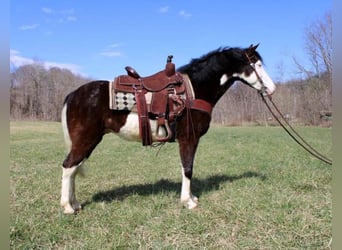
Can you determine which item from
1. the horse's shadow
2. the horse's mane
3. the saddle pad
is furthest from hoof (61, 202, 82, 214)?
the horse's mane

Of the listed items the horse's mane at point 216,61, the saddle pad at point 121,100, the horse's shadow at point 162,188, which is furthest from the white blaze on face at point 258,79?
the horse's shadow at point 162,188

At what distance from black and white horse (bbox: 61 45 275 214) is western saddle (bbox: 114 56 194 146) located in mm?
146

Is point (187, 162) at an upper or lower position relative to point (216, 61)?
lower

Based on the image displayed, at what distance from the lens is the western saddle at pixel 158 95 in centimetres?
407

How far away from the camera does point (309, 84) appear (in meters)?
35.2

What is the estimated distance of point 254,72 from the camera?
4586 millimetres

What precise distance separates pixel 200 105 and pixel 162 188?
1841mm

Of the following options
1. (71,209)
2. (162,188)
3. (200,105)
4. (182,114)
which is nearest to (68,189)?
(71,209)

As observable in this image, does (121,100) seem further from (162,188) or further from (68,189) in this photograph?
(162,188)

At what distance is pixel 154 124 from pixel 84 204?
5.54ft

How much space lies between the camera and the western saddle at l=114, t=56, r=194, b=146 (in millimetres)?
4074

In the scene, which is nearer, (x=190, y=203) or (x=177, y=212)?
(x=177, y=212)

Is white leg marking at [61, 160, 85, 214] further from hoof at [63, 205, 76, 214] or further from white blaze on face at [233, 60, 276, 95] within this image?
white blaze on face at [233, 60, 276, 95]

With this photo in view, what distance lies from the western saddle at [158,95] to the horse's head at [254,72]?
96cm
